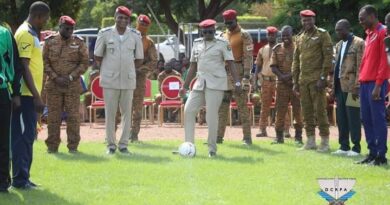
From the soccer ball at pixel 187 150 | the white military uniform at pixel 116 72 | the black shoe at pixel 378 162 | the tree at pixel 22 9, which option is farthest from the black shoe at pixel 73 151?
the tree at pixel 22 9

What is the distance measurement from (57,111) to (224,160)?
115 inches

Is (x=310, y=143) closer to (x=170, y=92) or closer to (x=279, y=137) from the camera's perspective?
(x=279, y=137)

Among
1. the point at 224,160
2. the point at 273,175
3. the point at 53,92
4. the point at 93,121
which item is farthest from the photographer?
the point at 93,121

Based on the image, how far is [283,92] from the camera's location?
1536cm

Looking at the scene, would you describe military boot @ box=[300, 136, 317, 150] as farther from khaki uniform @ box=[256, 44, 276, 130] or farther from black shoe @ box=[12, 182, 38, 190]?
black shoe @ box=[12, 182, 38, 190]

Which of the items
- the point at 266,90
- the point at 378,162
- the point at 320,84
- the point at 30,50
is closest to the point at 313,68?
the point at 320,84

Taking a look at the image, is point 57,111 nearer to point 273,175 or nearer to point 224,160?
point 224,160

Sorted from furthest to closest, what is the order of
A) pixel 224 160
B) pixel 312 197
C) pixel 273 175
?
pixel 224 160 → pixel 273 175 → pixel 312 197

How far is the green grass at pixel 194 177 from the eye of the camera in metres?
8.99

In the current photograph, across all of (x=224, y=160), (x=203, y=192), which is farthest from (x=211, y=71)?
(x=203, y=192)

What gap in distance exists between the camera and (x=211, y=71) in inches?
504

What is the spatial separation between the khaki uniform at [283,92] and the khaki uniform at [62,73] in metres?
3.88

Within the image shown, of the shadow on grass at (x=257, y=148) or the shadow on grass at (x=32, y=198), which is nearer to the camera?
the shadow on grass at (x=32, y=198)

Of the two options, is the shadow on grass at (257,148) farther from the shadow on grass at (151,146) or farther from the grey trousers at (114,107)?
→ the grey trousers at (114,107)
